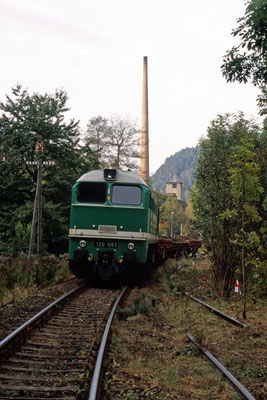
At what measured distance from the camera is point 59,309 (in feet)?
29.1

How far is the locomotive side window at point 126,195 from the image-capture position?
1272 centimetres

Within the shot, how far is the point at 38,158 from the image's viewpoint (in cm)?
2566

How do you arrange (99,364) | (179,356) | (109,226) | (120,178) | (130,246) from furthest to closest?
(120,178), (109,226), (130,246), (179,356), (99,364)

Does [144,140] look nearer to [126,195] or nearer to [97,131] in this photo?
[97,131]

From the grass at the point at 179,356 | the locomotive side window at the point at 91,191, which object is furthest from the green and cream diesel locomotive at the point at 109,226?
the grass at the point at 179,356

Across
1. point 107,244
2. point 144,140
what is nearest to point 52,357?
point 107,244

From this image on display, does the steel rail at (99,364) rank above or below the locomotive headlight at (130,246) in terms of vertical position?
below

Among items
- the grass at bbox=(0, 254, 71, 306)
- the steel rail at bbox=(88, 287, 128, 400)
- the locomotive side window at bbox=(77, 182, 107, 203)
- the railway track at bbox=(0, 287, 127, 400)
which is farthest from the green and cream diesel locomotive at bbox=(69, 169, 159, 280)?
the steel rail at bbox=(88, 287, 128, 400)

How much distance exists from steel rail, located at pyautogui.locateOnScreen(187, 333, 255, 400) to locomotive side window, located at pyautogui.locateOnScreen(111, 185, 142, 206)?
6.26 metres

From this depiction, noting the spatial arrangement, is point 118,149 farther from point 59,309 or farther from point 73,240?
point 59,309

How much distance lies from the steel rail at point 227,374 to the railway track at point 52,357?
1.69 metres

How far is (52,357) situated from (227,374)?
2.35 meters

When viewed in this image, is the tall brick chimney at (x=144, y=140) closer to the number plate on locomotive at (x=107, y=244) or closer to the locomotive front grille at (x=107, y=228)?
the locomotive front grille at (x=107, y=228)

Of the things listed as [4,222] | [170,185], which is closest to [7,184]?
[4,222]
